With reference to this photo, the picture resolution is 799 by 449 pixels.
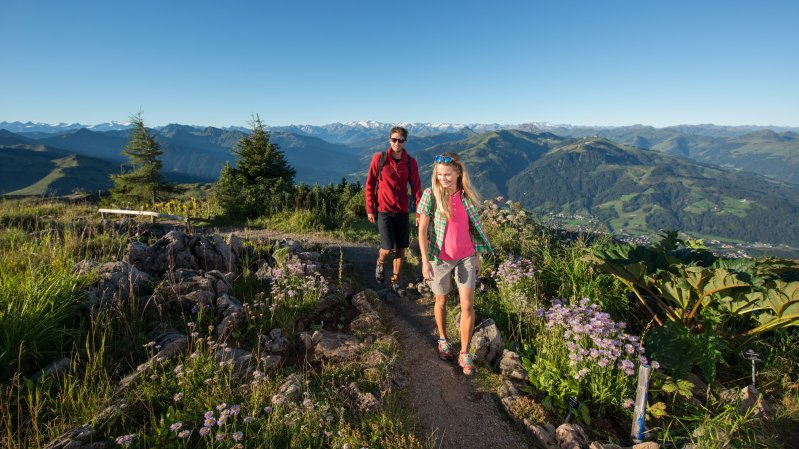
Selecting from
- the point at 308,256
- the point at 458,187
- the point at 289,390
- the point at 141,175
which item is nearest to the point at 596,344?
the point at 458,187

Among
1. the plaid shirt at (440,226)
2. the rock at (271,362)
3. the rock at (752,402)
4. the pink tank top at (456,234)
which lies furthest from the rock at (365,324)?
the rock at (752,402)

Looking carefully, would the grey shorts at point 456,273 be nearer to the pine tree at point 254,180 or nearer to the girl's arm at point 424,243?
the girl's arm at point 424,243

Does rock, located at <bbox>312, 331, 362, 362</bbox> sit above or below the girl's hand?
below

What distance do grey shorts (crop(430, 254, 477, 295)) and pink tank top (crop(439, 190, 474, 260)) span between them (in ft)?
0.25

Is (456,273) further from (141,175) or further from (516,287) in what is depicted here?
(141,175)

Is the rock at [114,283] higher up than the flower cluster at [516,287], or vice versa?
the rock at [114,283]

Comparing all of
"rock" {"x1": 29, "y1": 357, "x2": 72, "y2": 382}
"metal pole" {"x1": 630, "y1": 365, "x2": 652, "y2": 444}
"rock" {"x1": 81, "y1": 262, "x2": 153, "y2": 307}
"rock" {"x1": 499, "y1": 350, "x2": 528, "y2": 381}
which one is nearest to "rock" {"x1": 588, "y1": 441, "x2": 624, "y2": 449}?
"metal pole" {"x1": 630, "y1": 365, "x2": 652, "y2": 444}

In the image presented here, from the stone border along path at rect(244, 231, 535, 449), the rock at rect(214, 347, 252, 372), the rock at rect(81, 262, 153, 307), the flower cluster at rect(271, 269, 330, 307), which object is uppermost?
the rock at rect(81, 262, 153, 307)

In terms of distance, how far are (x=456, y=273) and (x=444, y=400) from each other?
153 centimetres

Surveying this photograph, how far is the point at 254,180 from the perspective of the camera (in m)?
19.8

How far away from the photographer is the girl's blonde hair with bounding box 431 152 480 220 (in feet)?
14.4

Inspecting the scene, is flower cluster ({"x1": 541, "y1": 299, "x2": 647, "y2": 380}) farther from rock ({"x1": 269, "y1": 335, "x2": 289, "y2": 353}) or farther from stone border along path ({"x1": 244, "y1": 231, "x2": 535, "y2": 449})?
rock ({"x1": 269, "y1": 335, "x2": 289, "y2": 353})

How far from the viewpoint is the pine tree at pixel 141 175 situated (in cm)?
2305

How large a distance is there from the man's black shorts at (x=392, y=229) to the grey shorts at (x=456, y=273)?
7.13 feet
